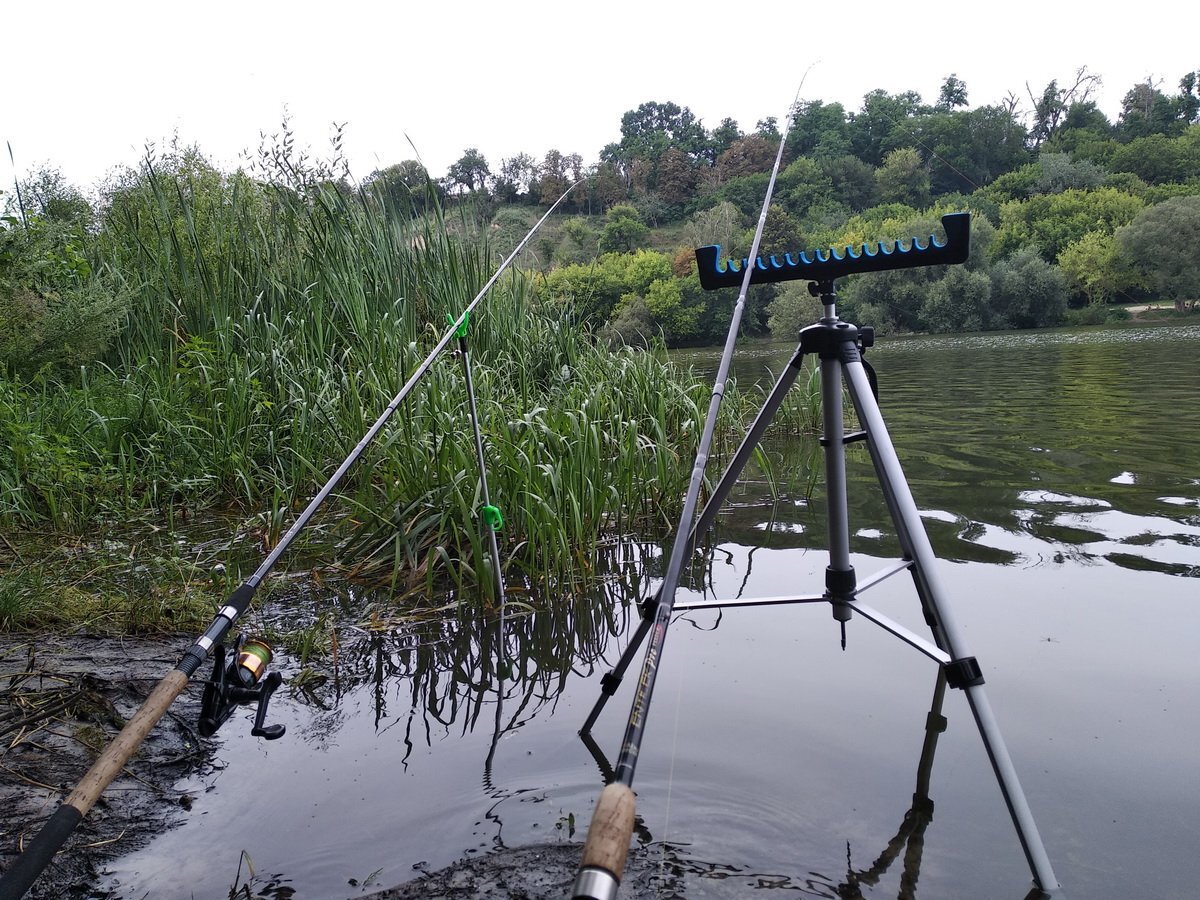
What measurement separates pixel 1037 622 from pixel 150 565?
331 centimetres

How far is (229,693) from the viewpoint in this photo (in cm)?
145

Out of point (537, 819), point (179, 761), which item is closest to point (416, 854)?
point (537, 819)

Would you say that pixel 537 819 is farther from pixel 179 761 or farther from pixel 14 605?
pixel 14 605

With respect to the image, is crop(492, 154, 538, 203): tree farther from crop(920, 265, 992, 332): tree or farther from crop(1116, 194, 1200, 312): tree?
crop(1116, 194, 1200, 312): tree

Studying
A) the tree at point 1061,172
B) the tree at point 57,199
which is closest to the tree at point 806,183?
the tree at point 57,199

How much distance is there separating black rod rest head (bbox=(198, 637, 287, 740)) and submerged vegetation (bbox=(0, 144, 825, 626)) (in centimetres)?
163

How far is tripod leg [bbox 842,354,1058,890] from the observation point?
5.15 ft

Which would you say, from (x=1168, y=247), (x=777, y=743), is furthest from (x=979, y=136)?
(x=1168, y=247)

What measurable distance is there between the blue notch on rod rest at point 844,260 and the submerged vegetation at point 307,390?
144cm

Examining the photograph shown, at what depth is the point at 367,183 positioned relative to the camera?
5934 mm

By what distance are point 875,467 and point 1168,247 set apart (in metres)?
44.5

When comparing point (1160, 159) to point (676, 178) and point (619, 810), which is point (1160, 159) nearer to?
point (676, 178)

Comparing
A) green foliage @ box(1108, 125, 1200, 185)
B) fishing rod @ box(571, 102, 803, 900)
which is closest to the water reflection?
fishing rod @ box(571, 102, 803, 900)

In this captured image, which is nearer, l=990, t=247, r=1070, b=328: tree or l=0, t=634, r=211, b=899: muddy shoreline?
l=0, t=634, r=211, b=899: muddy shoreline
